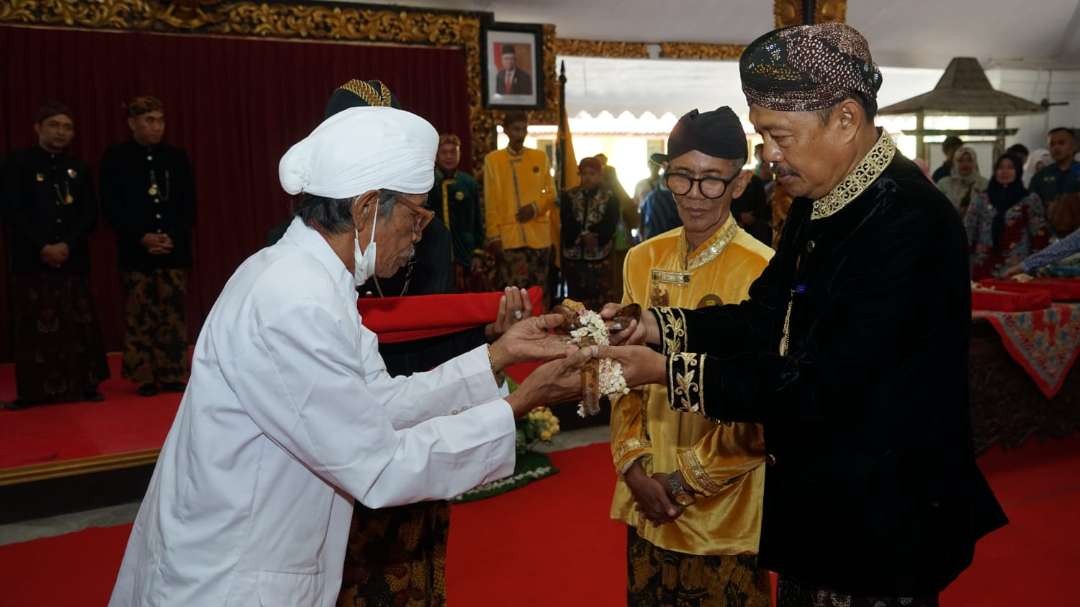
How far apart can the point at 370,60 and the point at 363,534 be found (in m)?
7.90

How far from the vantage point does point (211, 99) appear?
8.67 m

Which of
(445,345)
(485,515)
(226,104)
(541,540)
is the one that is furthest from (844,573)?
(226,104)

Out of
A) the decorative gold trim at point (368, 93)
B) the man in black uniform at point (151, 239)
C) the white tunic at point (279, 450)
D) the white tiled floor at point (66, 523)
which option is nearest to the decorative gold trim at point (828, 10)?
the decorative gold trim at point (368, 93)

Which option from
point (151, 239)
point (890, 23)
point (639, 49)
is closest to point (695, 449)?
point (151, 239)

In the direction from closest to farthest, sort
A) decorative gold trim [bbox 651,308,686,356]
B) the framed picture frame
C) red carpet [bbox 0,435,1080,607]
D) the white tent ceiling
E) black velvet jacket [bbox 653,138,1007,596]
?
black velvet jacket [bbox 653,138,1007,596], decorative gold trim [bbox 651,308,686,356], red carpet [bbox 0,435,1080,607], the framed picture frame, the white tent ceiling

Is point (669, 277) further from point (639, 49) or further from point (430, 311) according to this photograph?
point (639, 49)

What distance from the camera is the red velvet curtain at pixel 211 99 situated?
→ 7.86 metres

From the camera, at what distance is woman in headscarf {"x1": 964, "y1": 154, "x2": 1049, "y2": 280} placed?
7848 mm

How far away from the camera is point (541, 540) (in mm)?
4035

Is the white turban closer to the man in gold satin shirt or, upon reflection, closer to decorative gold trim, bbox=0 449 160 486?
the man in gold satin shirt

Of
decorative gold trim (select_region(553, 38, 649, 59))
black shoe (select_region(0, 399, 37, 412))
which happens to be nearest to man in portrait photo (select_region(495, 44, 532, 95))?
decorative gold trim (select_region(553, 38, 649, 59))

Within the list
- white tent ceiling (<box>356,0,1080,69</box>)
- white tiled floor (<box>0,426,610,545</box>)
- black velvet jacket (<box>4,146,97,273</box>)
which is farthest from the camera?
white tent ceiling (<box>356,0,1080,69</box>)

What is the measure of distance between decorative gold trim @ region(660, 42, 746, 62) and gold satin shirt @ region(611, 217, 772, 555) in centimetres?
1036

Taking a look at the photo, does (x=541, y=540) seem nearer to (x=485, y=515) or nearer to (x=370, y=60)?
(x=485, y=515)
